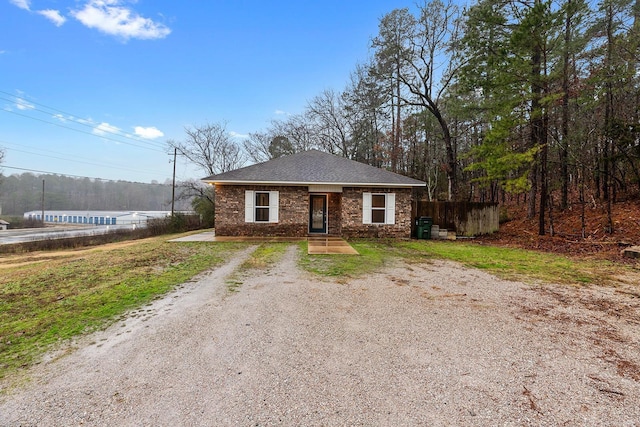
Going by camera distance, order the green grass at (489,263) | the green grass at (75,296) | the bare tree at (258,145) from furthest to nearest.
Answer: the bare tree at (258,145) < the green grass at (489,263) < the green grass at (75,296)

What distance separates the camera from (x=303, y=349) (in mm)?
2658

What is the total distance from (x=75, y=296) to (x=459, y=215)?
1320cm

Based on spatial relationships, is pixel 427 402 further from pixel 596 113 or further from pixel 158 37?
pixel 158 37

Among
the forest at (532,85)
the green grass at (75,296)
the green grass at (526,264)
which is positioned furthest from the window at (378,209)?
the green grass at (75,296)

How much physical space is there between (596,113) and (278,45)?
16.3 m

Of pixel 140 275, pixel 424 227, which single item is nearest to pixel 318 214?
pixel 424 227

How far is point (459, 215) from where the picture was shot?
1237cm

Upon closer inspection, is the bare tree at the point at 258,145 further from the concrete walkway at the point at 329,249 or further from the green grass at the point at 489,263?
the green grass at the point at 489,263

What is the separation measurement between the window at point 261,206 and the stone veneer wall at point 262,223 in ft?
0.56

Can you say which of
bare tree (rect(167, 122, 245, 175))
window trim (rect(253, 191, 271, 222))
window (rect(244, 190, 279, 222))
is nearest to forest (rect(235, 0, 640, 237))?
window (rect(244, 190, 279, 222))

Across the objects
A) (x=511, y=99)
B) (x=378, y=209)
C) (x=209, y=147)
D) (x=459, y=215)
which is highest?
(x=209, y=147)

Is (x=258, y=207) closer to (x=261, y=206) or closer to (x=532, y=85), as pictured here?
(x=261, y=206)

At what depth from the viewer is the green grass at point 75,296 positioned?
9.09 feet

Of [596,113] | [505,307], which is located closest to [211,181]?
[505,307]
